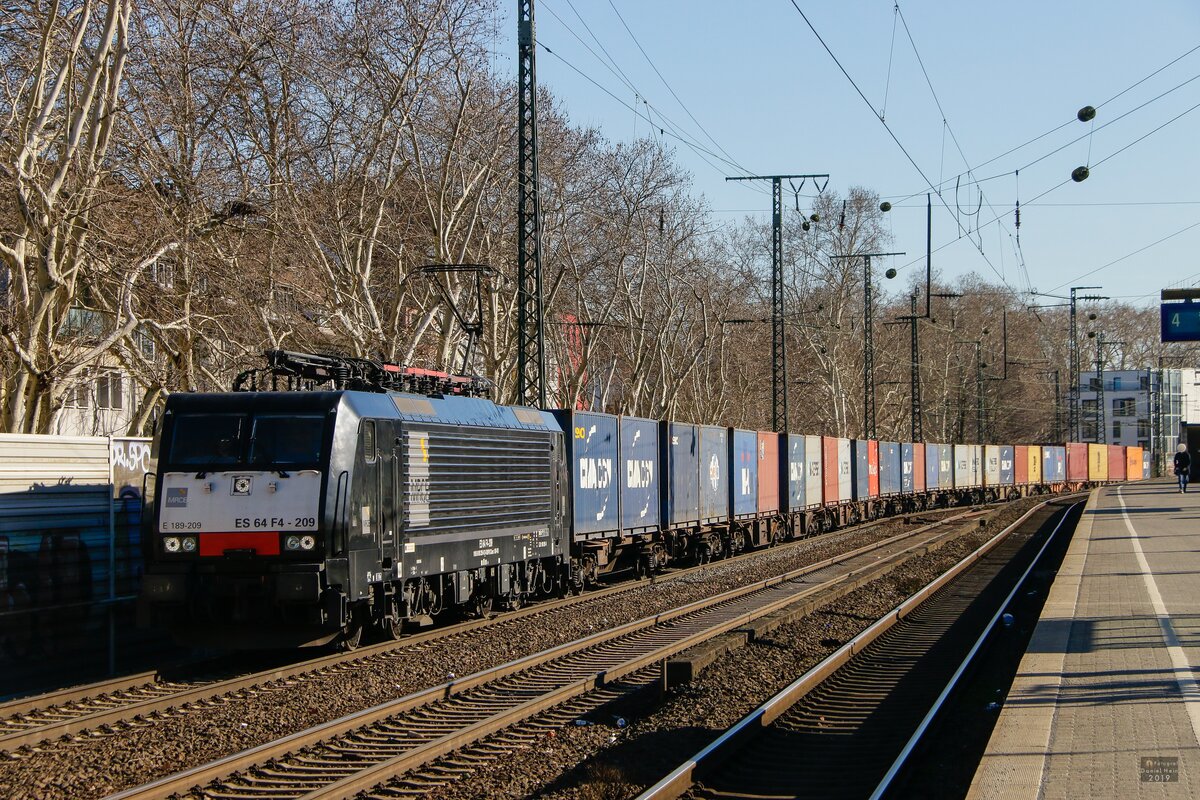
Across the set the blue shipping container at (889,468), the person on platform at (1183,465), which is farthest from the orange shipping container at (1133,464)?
the blue shipping container at (889,468)

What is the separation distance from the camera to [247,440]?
42.2 ft

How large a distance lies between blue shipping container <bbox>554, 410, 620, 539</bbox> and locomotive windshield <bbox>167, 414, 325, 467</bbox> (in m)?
7.64

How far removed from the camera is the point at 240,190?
23266 mm

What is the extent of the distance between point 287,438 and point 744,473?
18.0 meters

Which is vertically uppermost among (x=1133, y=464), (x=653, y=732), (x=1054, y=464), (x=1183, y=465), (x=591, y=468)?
(x=591, y=468)

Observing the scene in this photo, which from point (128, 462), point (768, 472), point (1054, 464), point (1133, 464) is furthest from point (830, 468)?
point (1133, 464)

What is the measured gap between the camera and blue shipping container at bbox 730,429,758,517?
28.5 metres

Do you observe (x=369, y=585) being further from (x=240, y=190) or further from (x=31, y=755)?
(x=240, y=190)

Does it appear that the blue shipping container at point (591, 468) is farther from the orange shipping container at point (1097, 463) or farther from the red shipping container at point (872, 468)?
the orange shipping container at point (1097, 463)

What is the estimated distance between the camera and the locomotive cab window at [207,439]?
1282cm

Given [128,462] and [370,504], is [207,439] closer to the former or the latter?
[370,504]

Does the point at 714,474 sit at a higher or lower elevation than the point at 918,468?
higher

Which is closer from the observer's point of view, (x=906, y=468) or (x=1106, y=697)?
(x=1106, y=697)
